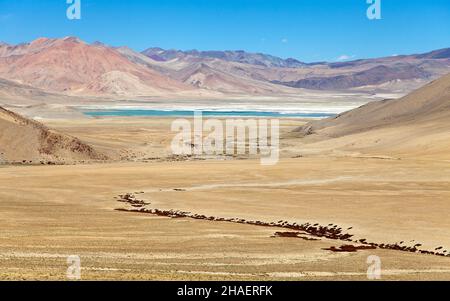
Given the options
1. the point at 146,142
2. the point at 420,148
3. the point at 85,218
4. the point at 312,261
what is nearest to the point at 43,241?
the point at 85,218

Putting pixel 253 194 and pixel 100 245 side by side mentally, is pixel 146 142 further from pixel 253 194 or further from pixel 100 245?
pixel 100 245

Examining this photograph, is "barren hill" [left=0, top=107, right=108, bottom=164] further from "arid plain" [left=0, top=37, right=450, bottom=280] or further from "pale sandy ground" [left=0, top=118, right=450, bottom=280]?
"pale sandy ground" [left=0, top=118, right=450, bottom=280]

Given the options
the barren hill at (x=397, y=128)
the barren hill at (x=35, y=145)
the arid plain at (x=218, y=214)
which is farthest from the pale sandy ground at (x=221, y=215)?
the barren hill at (x=397, y=128)

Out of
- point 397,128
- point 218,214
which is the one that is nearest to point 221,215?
point 218,214

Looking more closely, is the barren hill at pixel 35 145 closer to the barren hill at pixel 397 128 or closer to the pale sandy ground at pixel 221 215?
the pale sandy ground at pixel 221 215

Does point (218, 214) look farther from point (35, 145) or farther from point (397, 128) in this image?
point (397, 128)
